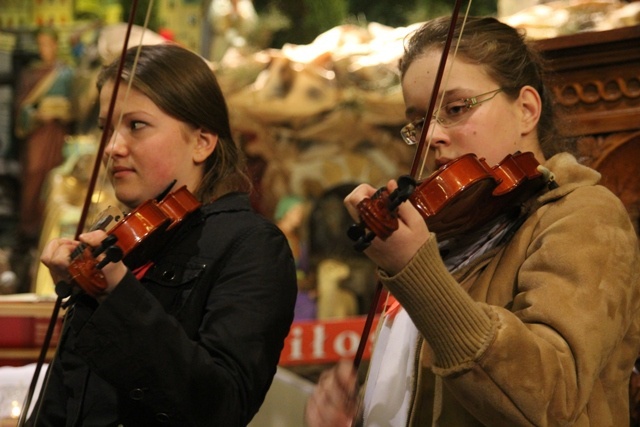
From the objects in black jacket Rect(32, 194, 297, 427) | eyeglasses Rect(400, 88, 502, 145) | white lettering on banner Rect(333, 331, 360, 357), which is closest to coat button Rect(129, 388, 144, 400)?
black jacket Rect(32, 194, 297, 427)

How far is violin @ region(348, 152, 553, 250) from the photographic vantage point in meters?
1.51

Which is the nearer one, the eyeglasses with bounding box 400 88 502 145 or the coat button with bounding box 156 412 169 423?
the coat button with bounding box 156 412 169 423

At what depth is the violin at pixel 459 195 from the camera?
1.51 m

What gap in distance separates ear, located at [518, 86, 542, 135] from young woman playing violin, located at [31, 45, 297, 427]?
0.50m

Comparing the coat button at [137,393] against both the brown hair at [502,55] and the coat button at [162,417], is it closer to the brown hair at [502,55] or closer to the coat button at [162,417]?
the coat button at [162,417]

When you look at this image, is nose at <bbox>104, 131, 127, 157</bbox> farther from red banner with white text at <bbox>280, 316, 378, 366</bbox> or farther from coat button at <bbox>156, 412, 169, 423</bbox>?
red banner with white text at <bbox>280, 316, 378, 366</bbox>

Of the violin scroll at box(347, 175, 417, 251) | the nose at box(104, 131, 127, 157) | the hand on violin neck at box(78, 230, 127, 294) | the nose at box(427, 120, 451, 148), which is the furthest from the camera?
the nose at box(104, 131, 127, 157)

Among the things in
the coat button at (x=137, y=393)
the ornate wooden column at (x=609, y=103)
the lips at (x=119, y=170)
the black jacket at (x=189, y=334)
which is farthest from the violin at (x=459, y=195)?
the ornate wooden column at (x=609, y=103)

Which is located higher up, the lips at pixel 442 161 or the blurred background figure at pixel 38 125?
the lips at pixel 442 161

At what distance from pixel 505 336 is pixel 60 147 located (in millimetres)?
11137

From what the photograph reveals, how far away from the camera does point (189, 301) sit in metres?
1.85

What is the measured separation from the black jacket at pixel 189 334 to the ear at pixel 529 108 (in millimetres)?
499

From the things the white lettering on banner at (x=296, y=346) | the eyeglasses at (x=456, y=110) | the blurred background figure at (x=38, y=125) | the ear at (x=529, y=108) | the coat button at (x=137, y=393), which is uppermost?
the eyeglasses at (x=456, y=110)

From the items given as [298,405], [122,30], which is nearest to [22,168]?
[122,30]
